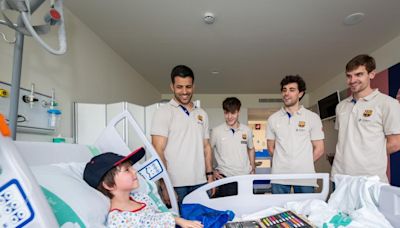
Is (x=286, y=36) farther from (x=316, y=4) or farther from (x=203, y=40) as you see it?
(x=203, y=40)

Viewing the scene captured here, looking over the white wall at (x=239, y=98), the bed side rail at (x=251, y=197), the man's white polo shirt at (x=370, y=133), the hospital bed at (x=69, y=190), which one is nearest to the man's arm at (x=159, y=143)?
the hospital bed at (x=69, y=190)

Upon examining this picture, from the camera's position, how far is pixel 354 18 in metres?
2.28

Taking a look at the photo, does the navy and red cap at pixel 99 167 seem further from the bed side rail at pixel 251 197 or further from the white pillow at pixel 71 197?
the bed side rail at pixel 251 197

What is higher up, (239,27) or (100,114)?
(239,27)

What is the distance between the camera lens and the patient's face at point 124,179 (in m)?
0.91

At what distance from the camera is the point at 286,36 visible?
104 inches

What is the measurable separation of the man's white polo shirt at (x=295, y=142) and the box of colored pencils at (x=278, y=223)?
23.0 inches

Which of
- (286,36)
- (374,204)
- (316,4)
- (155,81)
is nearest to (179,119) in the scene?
(374,204)

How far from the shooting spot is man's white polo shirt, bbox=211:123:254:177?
2.22 m

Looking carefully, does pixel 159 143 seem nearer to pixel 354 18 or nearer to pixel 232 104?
pixel 232 104

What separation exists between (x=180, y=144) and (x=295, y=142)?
0.80 metres

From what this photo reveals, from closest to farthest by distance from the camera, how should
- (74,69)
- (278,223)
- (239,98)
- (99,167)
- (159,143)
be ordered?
(99,167), (278,223), (159,143), (74,69), (239,98)

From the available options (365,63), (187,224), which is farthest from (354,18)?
(187,224)

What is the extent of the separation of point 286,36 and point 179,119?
1.73 metres
